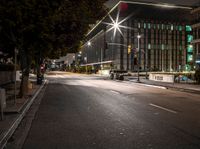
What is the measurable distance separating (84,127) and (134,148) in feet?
8.55

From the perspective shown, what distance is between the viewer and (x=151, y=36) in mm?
108000

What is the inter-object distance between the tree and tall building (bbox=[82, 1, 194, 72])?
273 ft

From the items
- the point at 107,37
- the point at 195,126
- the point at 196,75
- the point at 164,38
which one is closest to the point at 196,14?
the point at 196,75

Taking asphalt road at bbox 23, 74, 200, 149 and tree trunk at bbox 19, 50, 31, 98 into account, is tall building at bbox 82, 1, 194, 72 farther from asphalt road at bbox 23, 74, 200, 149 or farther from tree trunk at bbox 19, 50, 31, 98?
asphalt road at bbox 23, 74, 200, 149

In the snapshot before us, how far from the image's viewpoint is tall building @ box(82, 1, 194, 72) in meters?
103

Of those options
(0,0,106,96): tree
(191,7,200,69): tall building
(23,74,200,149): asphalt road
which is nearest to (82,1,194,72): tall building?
(191,7,200,69): tall building

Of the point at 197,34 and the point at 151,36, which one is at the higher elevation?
the point at 151,36

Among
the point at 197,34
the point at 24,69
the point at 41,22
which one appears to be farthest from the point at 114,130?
the point at 197,34

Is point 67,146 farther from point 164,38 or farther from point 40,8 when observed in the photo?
point 164,38

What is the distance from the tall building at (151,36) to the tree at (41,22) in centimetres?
8308

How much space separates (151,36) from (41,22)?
9652 cm

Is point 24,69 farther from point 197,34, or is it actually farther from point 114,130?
point 197,34

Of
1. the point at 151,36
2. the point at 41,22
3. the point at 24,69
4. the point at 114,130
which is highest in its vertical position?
the point at 151,36

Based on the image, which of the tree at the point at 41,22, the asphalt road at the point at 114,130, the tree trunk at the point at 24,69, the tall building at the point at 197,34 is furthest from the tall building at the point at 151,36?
the asphalt road at the point at 114,130
